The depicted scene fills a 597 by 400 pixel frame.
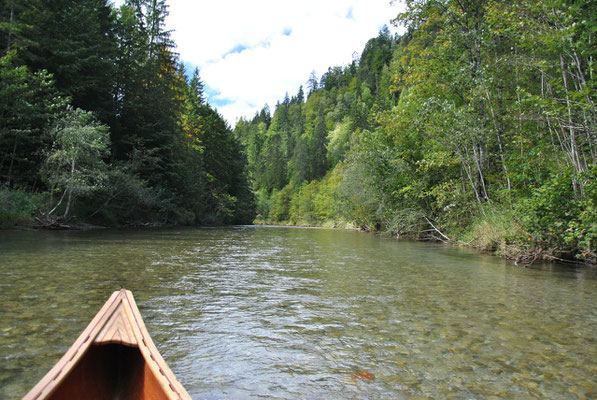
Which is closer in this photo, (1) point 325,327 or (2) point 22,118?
(1) point 325,327

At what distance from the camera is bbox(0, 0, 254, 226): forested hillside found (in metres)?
16.7

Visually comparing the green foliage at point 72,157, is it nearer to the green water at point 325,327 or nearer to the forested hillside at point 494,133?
the green water at point 325,327

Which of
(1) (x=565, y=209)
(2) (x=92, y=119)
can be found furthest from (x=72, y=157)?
(1) (x=565, y=209)

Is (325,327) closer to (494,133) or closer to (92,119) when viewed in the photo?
(494,133)

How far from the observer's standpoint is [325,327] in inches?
171

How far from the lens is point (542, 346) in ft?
12.5

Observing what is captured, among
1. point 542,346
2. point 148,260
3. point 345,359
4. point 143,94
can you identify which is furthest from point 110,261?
point 143,94

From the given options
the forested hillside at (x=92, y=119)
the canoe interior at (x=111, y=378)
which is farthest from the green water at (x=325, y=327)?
the forested hillside at (x=92, y=119)

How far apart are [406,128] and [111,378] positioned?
20.1 metres

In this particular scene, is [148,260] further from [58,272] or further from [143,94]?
[143,94]

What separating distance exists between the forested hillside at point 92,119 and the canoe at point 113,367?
1667cm

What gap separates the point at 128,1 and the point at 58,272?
95.8 ft

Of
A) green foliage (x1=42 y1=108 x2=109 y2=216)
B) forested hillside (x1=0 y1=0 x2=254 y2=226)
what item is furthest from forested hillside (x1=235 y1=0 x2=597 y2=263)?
forested hillside (x1=0 y1=0 x2=254 y2=226)

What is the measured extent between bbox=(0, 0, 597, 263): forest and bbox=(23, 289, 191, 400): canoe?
8.77m
